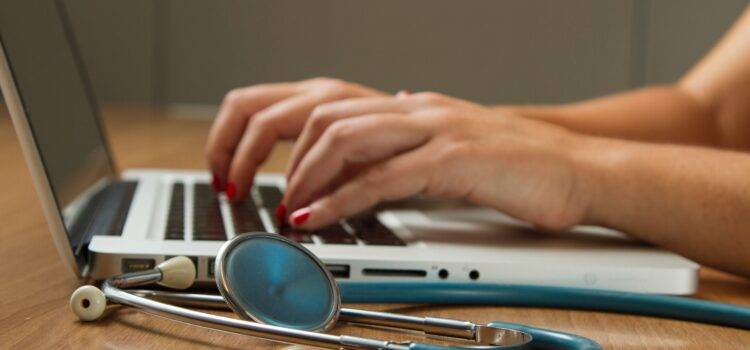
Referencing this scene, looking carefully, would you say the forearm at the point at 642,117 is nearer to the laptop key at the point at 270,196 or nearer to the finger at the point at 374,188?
the laptop key at the point at 270,196

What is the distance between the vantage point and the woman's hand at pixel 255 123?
3.05 feet

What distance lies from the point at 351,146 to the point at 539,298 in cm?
23

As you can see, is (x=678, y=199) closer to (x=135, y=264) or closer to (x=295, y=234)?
(x=295, y=234)

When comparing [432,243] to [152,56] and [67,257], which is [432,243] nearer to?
[67,257]

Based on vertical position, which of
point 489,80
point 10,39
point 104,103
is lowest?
point 489,80

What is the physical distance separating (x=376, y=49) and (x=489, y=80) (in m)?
0.39

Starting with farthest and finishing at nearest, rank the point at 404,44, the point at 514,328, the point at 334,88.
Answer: the point at 404,44, the point at 334,88, the point at 514,328

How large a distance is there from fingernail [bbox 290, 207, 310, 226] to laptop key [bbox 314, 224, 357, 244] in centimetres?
1

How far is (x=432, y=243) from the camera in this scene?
711mm

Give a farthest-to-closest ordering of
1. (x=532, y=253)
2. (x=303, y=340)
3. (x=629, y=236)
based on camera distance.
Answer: (x=629, y=236)
(x=532, y=253)
(x=303, y=340)

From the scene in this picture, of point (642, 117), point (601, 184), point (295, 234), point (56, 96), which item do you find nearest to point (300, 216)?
point (295, 234)

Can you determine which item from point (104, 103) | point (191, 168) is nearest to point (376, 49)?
point (104, 103)

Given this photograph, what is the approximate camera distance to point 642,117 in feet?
4.14

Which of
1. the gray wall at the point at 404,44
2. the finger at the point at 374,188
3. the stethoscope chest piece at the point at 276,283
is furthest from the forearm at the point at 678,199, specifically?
the gray wall at the point at 404,44
